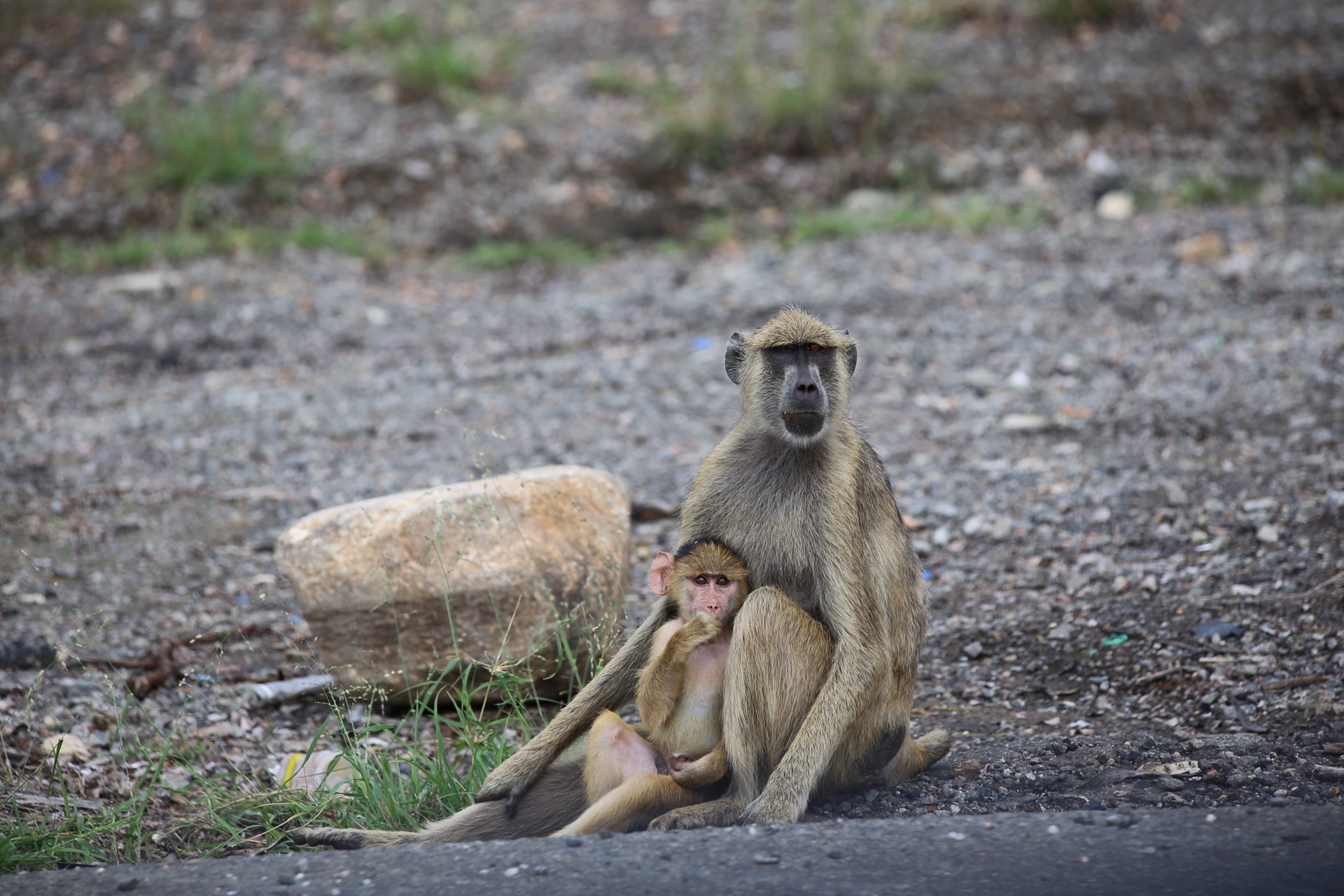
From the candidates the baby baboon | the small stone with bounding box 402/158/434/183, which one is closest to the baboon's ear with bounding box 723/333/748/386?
the baby baboon

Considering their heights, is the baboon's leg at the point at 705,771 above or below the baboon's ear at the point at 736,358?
below

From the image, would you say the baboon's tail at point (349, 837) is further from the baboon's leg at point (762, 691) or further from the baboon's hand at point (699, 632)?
the baboon's hand at point (699, 632)

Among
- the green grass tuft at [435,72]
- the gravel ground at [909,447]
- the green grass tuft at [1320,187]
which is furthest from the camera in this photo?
the green grass tuft at [435,72]

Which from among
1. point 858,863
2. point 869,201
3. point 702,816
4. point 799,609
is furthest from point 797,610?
point 869,201

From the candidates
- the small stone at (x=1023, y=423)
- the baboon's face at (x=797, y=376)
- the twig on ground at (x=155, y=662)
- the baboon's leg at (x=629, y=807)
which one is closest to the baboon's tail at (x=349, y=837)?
the baboon's leg at (x=629, y=807)

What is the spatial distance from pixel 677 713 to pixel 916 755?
77cm

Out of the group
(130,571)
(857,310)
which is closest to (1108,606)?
(857,310)

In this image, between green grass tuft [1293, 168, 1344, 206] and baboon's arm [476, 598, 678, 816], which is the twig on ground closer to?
baboon's arm [476, 598, 678, 816]

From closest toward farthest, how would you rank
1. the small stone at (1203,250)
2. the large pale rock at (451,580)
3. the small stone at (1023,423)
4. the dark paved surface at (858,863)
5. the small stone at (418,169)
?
the dark paved surface at (858,863) < the large pale rock at (451,580) < the small stone at (1023,423) < the small stone at (1203,250) < the small stone at (418,169)

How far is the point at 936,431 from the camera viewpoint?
6949 mm

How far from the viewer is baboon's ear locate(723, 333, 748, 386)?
4309 millimetres

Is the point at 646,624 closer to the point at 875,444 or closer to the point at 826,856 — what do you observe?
the point at 826,856

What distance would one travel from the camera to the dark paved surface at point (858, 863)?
2.89 m

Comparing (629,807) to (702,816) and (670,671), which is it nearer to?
(702,816)
